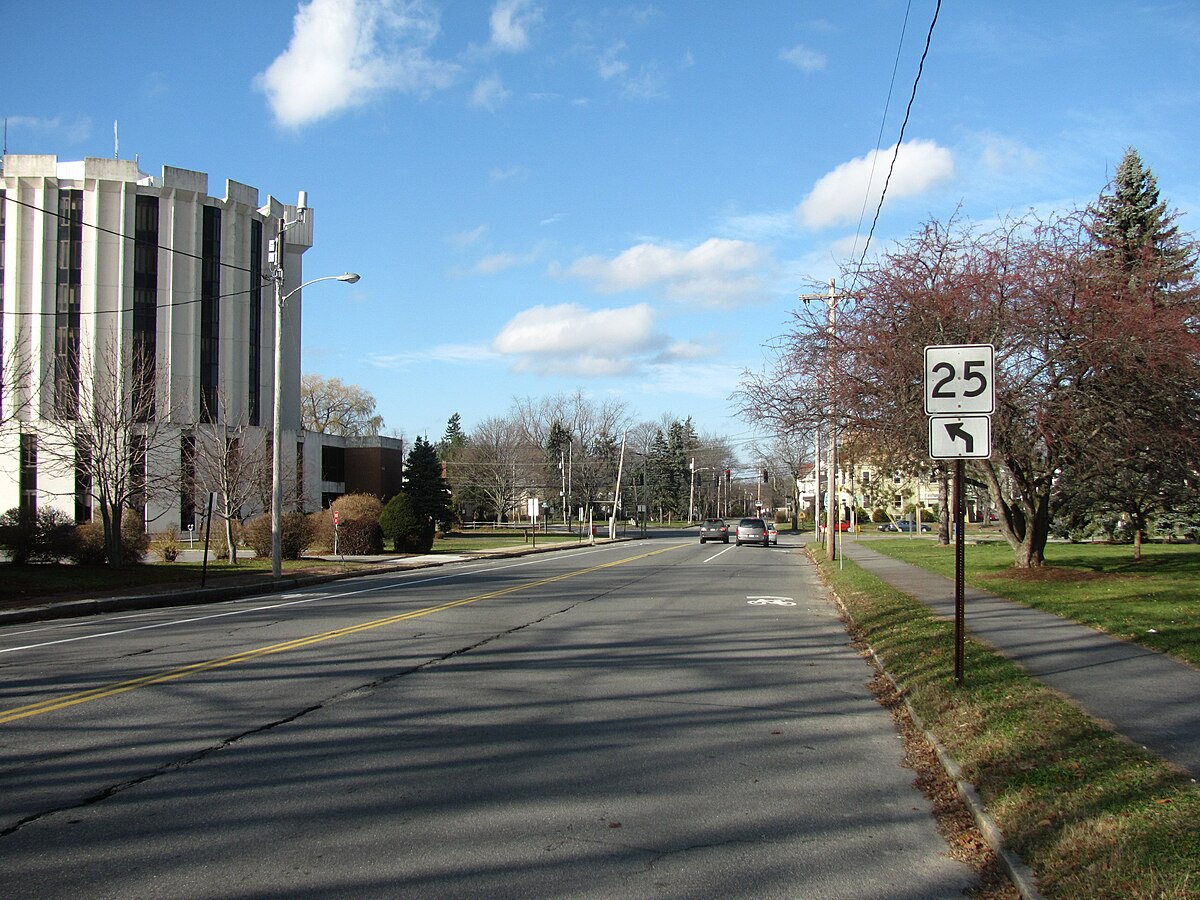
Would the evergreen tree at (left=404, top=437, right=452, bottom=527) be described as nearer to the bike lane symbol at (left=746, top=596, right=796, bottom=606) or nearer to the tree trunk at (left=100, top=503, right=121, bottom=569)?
the tree trunk at (left=100, top=503, right=121, bottom=569)

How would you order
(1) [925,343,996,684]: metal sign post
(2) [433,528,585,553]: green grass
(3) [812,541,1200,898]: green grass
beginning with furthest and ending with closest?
(2) [433,528,585,553]: green grass < (1) [925,343,996,684]: metal sign post < (3) [812,541,1200,898]: green grass

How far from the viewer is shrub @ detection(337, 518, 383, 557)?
37312 millimetres

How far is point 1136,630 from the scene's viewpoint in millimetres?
11969

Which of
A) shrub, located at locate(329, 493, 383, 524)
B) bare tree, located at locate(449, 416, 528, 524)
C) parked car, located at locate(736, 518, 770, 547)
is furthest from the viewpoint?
bare tree, located at locate(449, 416, 528, 524)

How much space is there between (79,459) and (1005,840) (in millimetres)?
28282

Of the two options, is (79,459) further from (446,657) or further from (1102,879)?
(1102,879)

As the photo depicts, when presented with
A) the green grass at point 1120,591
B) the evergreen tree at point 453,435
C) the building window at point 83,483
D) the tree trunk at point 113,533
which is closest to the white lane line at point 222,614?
the tree trunk at point 113,533

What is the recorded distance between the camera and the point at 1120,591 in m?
17.2

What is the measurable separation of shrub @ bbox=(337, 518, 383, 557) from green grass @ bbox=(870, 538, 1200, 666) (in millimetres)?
20994

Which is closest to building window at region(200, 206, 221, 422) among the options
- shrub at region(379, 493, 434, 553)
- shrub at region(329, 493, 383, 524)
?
shrub at region(379, 493, 434, 553)

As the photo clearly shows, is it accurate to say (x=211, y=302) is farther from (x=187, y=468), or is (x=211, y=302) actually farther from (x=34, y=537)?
(x=34, y=537)

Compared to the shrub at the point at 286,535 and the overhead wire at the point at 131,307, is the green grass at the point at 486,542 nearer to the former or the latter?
the shrub at the point at 286,535

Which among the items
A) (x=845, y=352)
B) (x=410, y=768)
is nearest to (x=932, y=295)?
(x=845, y=352)

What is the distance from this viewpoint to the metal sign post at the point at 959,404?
8.70m
